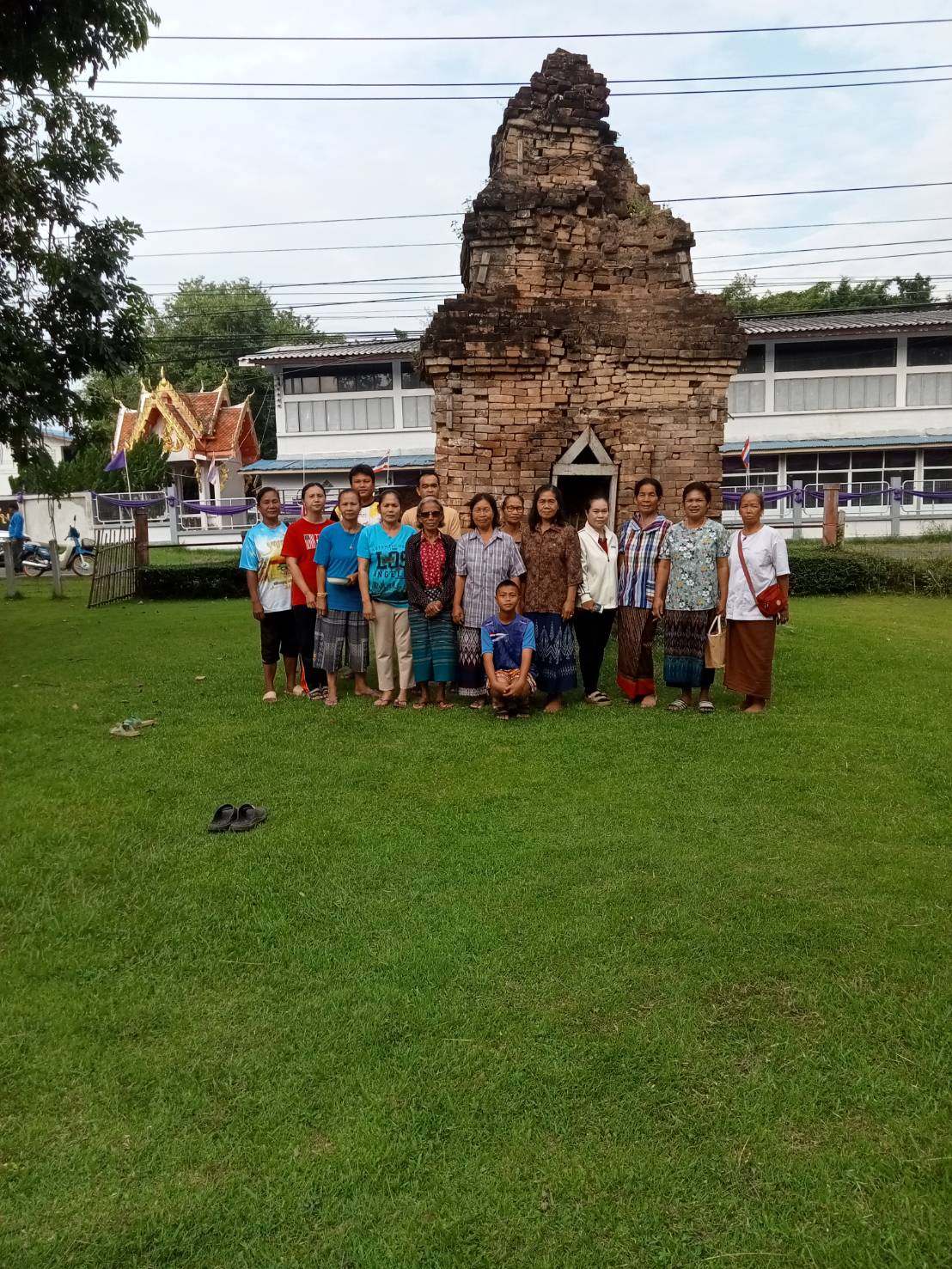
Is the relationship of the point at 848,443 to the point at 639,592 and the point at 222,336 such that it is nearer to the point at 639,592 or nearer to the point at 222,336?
the point at 639,592

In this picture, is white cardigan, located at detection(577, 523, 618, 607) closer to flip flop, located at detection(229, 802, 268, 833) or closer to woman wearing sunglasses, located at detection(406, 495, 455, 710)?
woman wearing sunglasses, located at detection(406, 495, 455, 710)

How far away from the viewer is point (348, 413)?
2778 cm

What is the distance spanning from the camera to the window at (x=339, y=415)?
27594 mm

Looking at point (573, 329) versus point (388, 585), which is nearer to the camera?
point (388, 585)

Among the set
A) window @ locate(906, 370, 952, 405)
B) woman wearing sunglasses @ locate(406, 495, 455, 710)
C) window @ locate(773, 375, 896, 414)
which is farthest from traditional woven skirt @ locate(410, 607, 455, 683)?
window @ locate(906, 370, 952, 405)

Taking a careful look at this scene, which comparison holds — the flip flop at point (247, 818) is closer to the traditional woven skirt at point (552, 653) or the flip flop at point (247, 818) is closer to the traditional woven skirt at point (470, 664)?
the traditional woven skirt at point (470, 664)

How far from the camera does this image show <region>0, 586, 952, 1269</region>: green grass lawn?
2.25 m

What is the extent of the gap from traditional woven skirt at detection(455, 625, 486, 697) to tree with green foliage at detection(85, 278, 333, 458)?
105ft

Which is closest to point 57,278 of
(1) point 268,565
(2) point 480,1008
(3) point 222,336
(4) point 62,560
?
(1) point 268,565

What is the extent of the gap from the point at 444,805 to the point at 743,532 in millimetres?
3205

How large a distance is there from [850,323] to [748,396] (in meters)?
3.19

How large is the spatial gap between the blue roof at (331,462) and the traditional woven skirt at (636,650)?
20136 mm

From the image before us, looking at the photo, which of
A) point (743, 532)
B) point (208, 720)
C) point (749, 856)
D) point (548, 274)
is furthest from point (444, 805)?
point (548, 274)

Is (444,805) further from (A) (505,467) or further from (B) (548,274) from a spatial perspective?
(B) (548,274)
